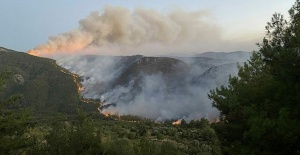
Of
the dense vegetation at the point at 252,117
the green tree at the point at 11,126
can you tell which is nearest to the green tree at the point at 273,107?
the dense vegetation at the point at 252,117

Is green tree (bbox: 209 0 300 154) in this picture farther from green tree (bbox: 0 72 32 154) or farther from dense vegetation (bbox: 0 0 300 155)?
green tree (bbox: 0 72 32 154)

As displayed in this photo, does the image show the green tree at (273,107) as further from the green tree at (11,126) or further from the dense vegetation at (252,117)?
the green tree at (11,126)

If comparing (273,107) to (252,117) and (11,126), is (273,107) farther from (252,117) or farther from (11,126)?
(11,126)

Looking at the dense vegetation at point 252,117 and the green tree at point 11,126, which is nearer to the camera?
the dense vegetation at point 252,117

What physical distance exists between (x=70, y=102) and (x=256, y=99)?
189730mm

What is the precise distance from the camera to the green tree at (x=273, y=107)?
12734 millimetres

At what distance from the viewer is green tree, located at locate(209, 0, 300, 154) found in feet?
41.8

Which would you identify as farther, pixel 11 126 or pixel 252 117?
pixel 11 126

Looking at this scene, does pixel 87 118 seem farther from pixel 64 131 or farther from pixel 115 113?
pixel 115 113

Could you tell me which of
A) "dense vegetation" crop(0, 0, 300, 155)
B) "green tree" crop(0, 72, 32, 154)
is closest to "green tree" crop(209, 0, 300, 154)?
"dense vegetation" crop(0, 0, 300, 155)

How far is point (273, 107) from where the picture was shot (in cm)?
1450

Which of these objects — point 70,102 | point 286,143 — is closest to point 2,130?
point 286,143

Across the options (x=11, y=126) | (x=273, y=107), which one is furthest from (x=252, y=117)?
(x=11, y=126)

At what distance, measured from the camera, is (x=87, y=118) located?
90.6ft
